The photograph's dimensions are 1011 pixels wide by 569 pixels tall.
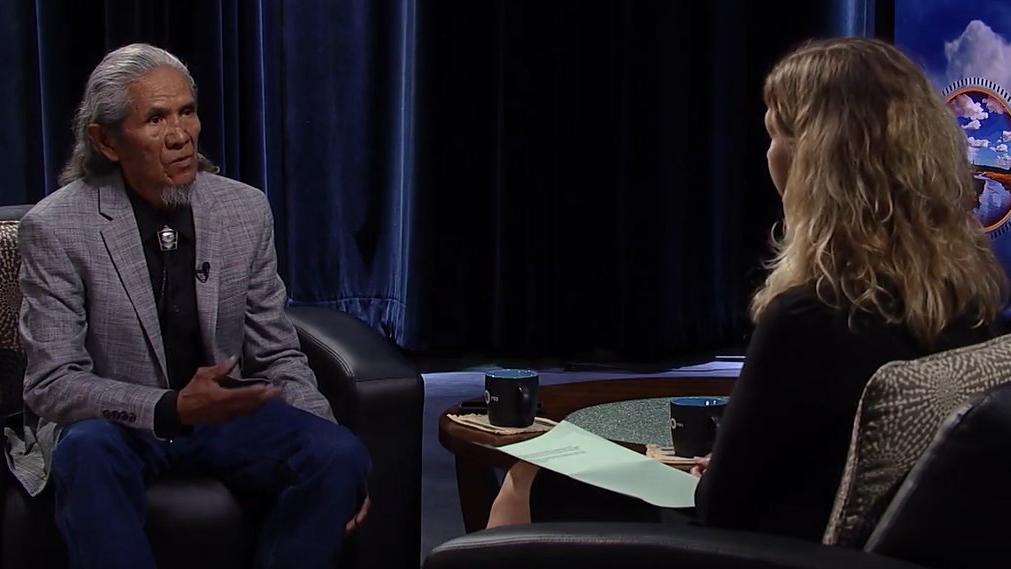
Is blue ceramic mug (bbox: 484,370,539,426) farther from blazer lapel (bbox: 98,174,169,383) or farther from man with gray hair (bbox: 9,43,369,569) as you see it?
blazer lapel (bbox: 98,174,169,383)

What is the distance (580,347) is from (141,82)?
250cm

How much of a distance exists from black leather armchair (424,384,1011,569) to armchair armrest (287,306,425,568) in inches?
33.0

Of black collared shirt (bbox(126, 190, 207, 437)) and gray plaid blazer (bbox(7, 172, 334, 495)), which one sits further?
black collared shirt (bbox(126, 190, 207, 437))

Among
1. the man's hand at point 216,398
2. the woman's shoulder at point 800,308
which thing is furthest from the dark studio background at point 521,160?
the woman's shoulder at point 800,308

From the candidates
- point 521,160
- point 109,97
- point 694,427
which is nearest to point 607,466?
point 694,427

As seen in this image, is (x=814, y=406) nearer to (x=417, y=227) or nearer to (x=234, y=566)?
(x=234, y=566)

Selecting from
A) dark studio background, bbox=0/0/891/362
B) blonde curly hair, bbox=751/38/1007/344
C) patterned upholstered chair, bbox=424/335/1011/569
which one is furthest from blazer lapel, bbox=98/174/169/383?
dark studio background, bbox=0/0/891/362

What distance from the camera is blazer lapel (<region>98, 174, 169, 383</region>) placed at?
211 cm

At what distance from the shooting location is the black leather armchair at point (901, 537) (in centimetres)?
107

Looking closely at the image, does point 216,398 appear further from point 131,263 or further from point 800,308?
point 800,308

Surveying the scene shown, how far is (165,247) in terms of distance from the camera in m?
2.19

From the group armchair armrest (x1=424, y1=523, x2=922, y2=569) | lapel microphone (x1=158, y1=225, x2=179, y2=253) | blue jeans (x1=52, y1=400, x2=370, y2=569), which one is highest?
lapel microphone (x1=158, y1=225, x2=179, y2=253)

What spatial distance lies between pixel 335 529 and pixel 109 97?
81 centimetres

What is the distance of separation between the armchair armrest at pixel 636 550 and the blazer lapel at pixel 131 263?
0.93 m
